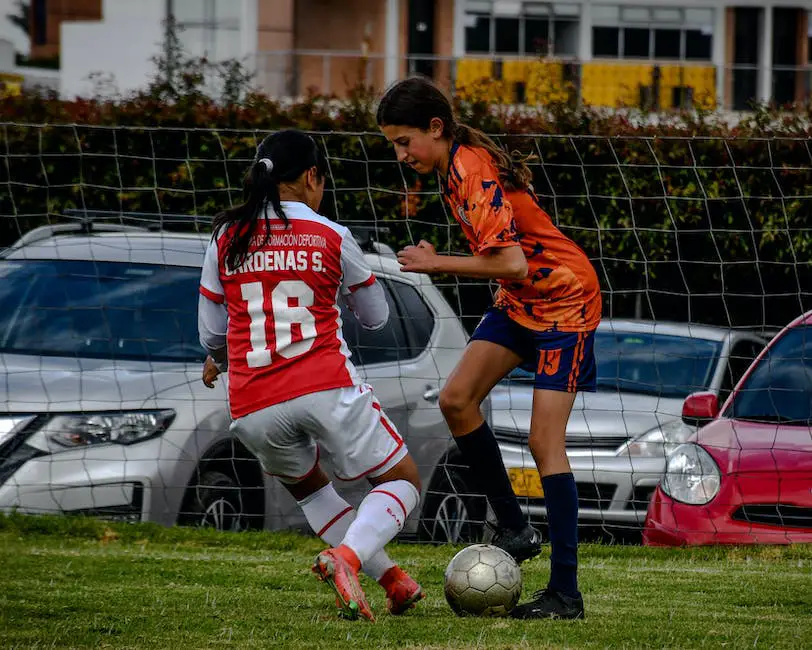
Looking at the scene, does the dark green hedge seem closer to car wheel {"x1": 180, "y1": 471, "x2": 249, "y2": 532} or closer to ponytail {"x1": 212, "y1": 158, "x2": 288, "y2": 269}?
car wheel {"x1": 180, "y1": 471, "x2": 249, "y2": 532}

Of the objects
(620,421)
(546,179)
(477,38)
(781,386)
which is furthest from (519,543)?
(477,38)

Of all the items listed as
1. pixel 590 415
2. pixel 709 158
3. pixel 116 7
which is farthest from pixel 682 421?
pixel 116 7

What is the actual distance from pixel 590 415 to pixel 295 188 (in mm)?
4450

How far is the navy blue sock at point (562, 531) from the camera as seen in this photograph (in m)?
5.39

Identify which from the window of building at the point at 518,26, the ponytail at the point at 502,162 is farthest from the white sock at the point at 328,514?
the window of building at the point at 518,26

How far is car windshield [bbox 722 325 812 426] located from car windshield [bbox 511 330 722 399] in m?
1.15

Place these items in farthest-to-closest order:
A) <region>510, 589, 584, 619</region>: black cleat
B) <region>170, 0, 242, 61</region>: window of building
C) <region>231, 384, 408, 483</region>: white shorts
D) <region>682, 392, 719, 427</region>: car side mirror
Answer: <region>170, 0, 242, 61</region>: window of building → <region>682, 392, 719, 427</region>: car side mirror → <region>510, 589, 584, 619</region>: black cleat → <region>231, 384, 408, 483</region>: white shorts

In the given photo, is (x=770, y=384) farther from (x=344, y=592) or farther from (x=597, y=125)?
(x=344, y=592)

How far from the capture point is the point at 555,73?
61.8 ft

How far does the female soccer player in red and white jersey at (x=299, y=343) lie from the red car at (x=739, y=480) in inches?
116

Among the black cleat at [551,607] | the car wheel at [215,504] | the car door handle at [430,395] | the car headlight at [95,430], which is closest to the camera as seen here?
the black cleat at [551,607]

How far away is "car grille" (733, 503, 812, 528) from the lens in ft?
25.5

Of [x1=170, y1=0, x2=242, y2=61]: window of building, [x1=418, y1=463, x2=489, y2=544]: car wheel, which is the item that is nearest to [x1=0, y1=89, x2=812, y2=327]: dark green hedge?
[x1=418, y1=463, x2=489, y2=544]: car wheel

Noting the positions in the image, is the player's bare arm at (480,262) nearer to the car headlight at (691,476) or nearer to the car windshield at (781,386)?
the car headlight at (691,476)
